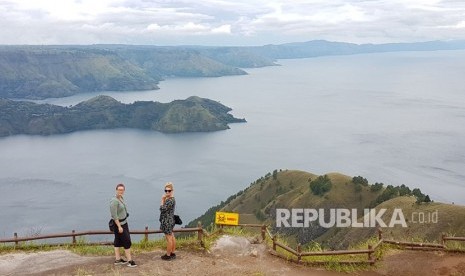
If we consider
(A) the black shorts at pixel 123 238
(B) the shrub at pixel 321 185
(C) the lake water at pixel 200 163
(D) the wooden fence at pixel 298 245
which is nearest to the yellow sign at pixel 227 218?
(D) the wooden fence at pixel 298 245

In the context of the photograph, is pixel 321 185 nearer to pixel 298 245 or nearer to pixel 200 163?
pixel 298 245

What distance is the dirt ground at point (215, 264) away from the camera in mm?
12586

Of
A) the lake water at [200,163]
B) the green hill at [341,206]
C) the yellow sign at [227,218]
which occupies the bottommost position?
the lake water at [200,163]

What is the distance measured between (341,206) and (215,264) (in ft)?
187

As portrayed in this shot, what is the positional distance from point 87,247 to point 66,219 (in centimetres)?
8632

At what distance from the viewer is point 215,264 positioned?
43.9 feet

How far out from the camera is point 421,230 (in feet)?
128

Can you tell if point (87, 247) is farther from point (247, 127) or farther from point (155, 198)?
point (247, 127)

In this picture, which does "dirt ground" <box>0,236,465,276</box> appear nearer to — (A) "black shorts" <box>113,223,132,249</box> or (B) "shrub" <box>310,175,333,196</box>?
(A) "black shorts" <box>113,223,132,249</box>

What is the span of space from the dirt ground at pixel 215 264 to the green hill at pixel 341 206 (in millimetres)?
12461

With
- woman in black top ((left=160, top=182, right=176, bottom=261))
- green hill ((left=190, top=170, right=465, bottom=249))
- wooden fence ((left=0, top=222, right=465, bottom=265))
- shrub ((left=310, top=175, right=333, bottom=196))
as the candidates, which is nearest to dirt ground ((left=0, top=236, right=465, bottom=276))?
wooden fence ((left=0, top=222, right=465, bottom=265))

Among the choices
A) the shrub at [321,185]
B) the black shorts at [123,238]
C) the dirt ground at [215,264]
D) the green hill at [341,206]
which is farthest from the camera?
the shrub at [321,185]

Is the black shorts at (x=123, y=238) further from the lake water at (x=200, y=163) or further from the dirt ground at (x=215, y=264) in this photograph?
the lake water at (x=200, y=163)

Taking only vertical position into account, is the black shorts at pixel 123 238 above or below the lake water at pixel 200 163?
above
